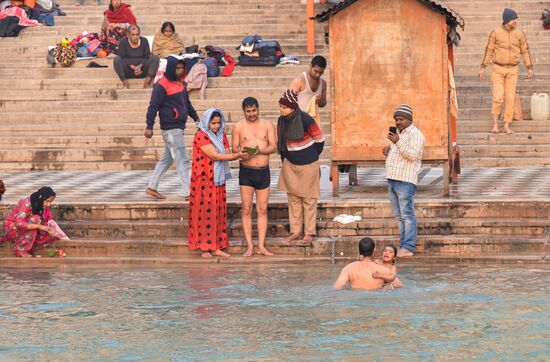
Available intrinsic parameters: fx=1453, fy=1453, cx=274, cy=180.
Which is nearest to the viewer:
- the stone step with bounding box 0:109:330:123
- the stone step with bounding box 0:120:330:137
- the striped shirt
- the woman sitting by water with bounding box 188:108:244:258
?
the striped shirt

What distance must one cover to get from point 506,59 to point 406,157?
6588mm

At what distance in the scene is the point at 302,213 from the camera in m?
15.3

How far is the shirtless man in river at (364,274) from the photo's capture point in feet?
43.5

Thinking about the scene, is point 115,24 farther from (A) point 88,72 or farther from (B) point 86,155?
(B) point 86,155

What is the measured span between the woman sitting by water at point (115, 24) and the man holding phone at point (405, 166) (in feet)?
34.8

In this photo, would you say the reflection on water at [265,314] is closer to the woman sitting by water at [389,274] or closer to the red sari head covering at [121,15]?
the woman sitting by water at [389,274]

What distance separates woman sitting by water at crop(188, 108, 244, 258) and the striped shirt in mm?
1730

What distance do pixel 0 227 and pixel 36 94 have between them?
7.66 m

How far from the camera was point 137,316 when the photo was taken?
40.9 ft

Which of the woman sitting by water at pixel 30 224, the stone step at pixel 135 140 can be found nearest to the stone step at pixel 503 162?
the stone step at pixel 135 140

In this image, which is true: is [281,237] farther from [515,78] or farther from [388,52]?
[515,78]

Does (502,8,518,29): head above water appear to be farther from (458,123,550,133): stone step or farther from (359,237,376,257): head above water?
(359,237,376,257): head above water

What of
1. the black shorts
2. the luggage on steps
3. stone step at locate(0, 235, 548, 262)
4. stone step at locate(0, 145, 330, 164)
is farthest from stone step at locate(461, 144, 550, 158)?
the black shorts

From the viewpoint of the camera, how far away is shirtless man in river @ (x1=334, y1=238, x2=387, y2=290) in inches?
522
